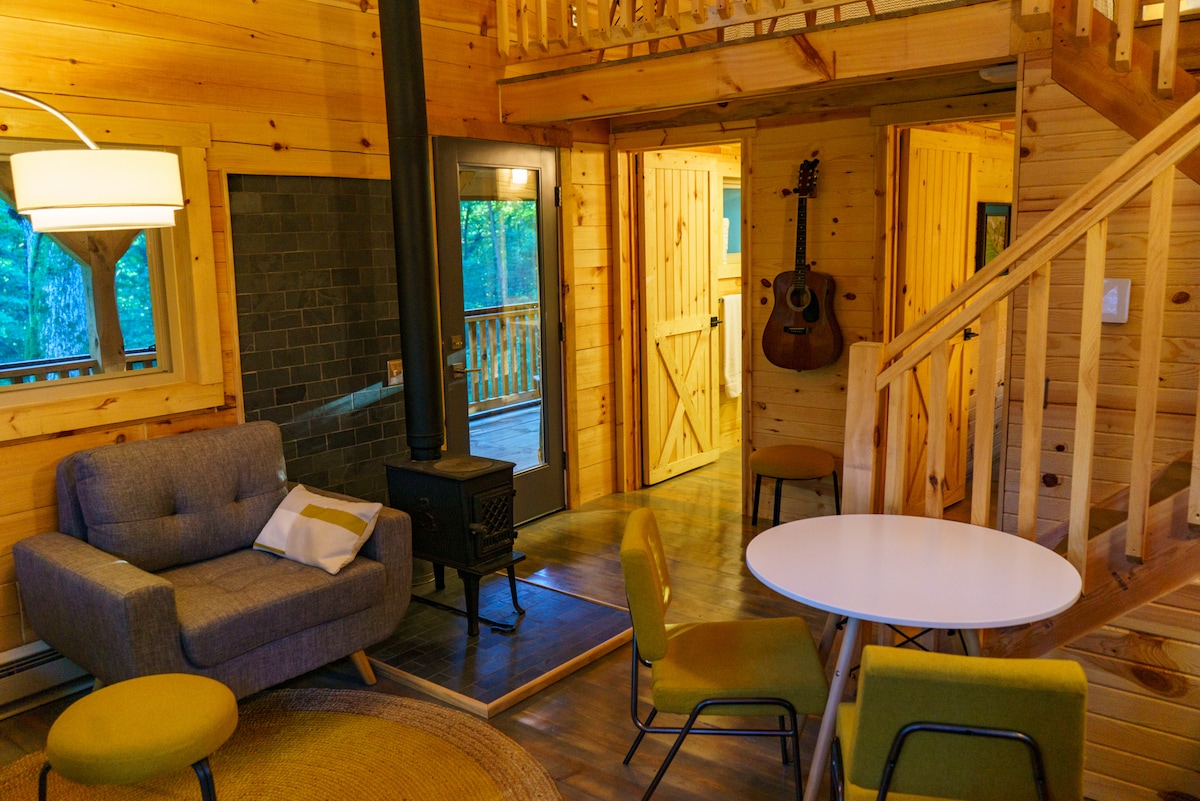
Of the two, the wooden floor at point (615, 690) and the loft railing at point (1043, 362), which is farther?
the wooden floor at point (615, 690)

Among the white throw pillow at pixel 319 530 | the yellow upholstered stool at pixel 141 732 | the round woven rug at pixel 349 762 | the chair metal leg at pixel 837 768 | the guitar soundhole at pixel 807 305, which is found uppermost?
the guitar soundhole at pixel 807 305

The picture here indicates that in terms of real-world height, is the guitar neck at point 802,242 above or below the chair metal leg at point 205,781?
above

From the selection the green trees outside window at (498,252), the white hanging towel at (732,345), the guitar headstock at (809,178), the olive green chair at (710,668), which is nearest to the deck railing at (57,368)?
the green trees outside window at (498,252)

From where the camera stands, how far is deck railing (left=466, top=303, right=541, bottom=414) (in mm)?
4824

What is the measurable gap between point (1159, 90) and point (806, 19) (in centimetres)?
181

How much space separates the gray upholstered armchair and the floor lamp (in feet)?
3.40

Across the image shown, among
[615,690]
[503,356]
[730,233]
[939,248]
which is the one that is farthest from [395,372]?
[730,233]

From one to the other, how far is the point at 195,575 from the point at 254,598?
1.17 ft

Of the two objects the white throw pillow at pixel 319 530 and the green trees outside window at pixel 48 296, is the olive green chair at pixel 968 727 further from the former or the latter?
the green trees outside window at pixel 48 296

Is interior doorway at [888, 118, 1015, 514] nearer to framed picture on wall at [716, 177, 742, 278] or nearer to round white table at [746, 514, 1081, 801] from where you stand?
framed picture on wall at [716, 177, 742, 278]

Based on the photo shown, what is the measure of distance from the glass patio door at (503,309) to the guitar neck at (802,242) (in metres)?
1.27

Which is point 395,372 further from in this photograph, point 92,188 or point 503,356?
point 92,188

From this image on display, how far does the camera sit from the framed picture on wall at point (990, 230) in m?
5.77

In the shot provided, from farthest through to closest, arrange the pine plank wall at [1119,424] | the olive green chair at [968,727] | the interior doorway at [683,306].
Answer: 1. the interior doorway at [683,306]
2. the pine plank wall at [1119,424]
3. the olive green chair at [968,727]
